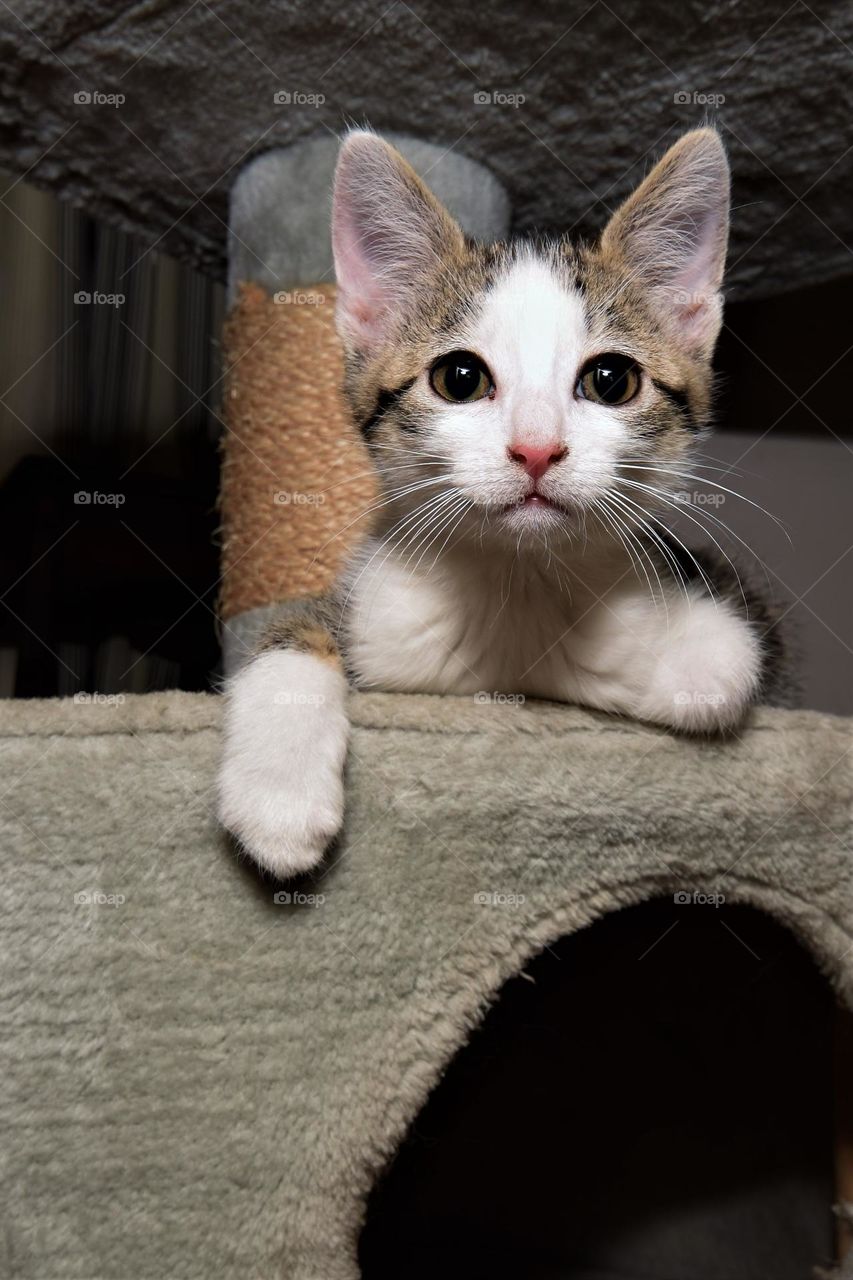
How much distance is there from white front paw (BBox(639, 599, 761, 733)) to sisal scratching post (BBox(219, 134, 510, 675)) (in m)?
0.65

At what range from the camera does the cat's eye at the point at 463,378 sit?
2.84 feet

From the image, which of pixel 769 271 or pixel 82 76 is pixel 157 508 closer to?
pixel 82 76

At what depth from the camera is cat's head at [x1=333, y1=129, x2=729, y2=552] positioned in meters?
0.78

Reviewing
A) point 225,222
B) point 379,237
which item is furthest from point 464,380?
point 225,222

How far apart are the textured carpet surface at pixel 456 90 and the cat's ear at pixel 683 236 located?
0.35 m

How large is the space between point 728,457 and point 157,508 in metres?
1.27

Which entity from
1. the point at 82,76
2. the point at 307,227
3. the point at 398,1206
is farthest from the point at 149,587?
the point at 398,1206

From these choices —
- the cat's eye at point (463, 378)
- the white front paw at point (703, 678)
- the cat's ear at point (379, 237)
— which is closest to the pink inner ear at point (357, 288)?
the cat's ear at point (379, 237)

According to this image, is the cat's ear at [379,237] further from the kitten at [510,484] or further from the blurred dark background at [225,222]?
the blurred dark background at [225,222]

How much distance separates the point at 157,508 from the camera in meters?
2.03

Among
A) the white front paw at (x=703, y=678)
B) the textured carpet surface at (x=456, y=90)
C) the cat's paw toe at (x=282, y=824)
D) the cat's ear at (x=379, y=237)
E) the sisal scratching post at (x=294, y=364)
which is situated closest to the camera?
the cat's paw toe at (x=282, y=824)

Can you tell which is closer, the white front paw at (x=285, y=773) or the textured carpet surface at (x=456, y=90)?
the white front paw at (x=285, y=773)

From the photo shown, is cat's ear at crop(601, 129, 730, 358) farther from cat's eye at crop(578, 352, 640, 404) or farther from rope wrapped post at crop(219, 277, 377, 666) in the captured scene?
rope wrapped post at crop(219, 277, 377, 666)

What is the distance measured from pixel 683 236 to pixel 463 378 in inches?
12.6
